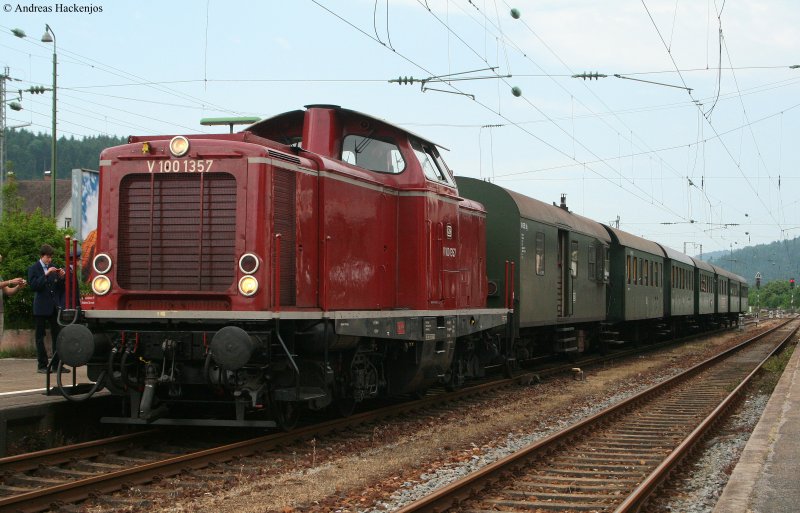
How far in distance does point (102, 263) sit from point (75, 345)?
1.00 meters

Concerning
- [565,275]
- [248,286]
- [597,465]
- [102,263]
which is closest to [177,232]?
[102,263]

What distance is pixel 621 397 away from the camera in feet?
46.7

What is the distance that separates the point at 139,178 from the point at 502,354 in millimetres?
8610

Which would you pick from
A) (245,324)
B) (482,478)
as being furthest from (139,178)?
(482,478)

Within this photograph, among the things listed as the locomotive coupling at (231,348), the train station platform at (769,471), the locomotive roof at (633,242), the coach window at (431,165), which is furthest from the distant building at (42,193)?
the train station platform at (769,471)

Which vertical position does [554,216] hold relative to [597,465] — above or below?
above

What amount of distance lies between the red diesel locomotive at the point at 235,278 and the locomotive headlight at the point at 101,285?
0.02 meters

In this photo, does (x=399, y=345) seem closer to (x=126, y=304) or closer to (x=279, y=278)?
(x=279, y=278)

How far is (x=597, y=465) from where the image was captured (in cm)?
841

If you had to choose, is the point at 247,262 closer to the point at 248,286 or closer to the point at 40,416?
the point at 248,286

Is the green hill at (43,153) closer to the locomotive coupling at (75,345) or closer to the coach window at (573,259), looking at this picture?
the coach window at (573,259)

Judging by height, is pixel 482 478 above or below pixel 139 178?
below

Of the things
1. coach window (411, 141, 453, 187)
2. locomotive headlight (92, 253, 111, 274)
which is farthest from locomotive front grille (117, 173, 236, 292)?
coach window (411, 141, 453, 187)

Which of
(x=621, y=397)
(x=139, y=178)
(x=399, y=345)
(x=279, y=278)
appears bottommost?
(x=621, y=397)
